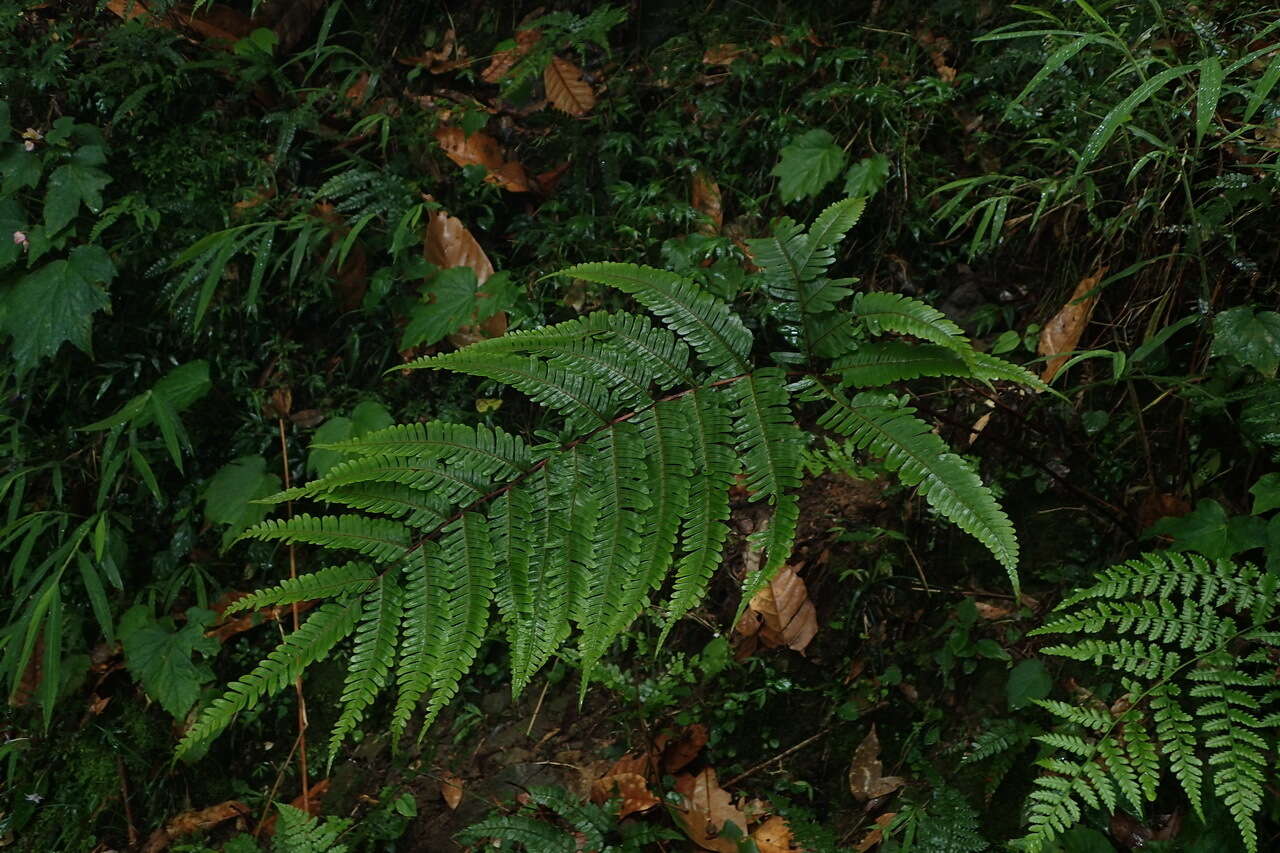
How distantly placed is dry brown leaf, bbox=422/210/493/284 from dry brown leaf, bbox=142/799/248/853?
202 centimetres

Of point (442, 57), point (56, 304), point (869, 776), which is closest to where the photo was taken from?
point (869, 776)

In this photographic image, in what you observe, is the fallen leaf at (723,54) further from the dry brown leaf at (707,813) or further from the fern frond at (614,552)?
the dry brown leaf at (707,813)

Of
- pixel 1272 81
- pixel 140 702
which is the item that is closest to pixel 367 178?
pixel 140 702

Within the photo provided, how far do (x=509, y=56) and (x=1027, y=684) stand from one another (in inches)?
121

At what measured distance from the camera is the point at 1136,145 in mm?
2482

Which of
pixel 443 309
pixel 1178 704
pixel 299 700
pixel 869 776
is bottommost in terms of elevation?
pixel 299 700

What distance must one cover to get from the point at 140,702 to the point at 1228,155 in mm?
3905

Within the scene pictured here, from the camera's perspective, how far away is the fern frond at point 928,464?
4.52ft

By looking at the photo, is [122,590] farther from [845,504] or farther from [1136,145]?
[1136,145]

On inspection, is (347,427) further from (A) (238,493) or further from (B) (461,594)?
(B) (461,594)

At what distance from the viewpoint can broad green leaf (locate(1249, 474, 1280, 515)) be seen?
73.6 inches

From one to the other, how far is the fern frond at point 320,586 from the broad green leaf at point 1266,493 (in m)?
1.79

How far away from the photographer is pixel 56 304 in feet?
10.6

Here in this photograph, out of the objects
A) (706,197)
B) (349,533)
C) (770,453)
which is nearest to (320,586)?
(349,533)
